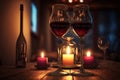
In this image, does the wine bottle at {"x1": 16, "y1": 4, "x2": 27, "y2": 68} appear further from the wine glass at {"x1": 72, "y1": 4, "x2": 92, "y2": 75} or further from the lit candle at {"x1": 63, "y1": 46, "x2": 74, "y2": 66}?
the wine glass at {"x1": 72, "y1": 4, "x2": 92, "y2": 75}

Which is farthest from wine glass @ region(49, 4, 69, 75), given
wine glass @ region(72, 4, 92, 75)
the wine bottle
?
the wine bottle

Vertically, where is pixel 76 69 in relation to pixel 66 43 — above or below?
below

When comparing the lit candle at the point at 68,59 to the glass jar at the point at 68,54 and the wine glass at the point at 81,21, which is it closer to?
the glass jar at the point at 68,54

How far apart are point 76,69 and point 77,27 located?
1.11ft

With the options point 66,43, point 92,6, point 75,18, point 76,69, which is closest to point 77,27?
point 75,18

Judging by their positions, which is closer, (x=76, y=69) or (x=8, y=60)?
(x=76, y=69)

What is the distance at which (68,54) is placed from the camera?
150 centimetres

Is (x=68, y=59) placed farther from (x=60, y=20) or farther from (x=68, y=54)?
(x=60, y=20)

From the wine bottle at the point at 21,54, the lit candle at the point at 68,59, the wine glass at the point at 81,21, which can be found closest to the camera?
the wine glass at the point at 81,21

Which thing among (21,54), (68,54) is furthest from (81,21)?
(21,54)

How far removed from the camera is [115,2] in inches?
259

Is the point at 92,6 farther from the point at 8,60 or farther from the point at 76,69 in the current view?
the point at 76,69

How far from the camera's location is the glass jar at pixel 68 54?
1.49 metres

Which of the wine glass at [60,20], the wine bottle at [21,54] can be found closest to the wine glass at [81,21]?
the wine glass at [60,20]
